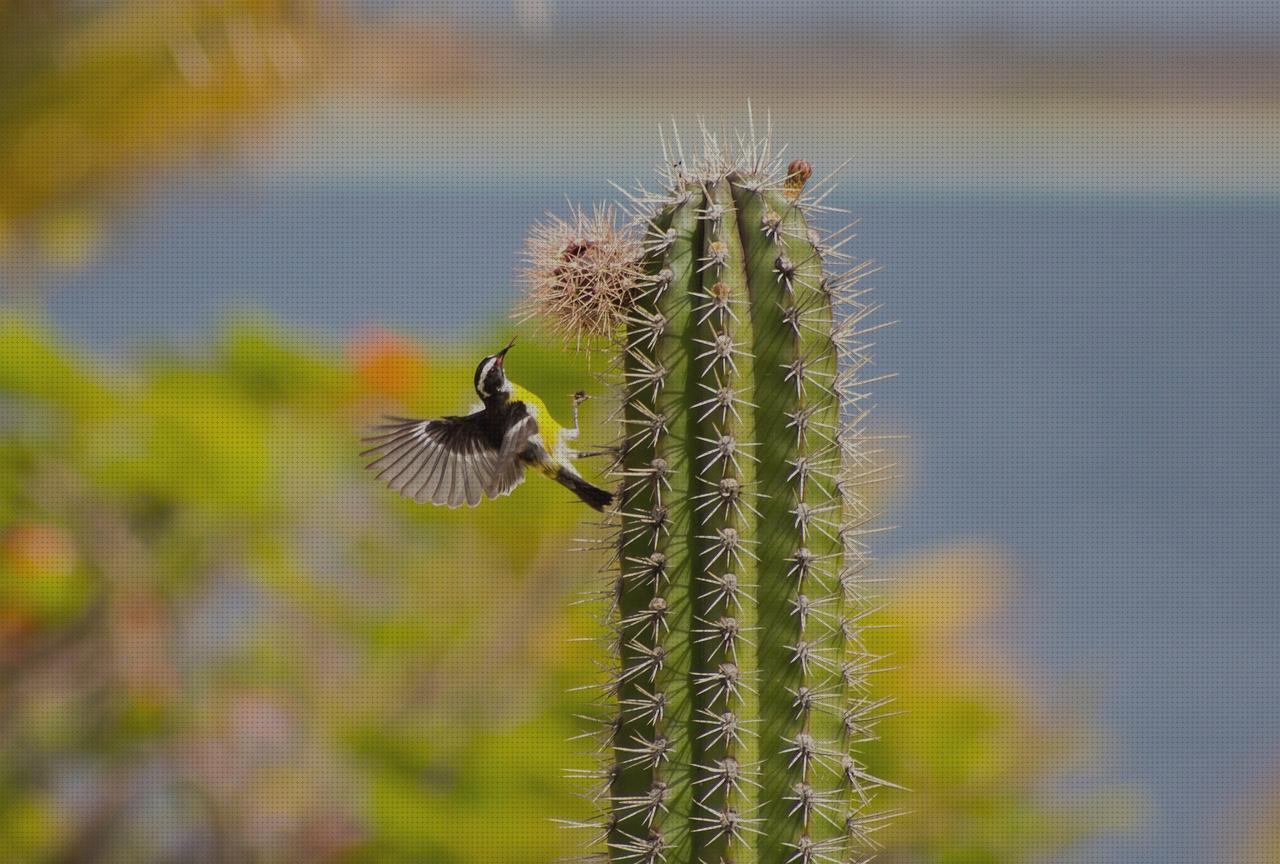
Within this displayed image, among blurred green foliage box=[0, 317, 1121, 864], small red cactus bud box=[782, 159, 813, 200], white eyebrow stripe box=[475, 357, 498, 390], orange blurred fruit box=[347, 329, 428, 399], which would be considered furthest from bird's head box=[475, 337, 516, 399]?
orange blurred fruit box=[347, 329, 428, 399]

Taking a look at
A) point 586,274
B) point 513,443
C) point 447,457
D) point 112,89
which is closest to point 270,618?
point 112,89

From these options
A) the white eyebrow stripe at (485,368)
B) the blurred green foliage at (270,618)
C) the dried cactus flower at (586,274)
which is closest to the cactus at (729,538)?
the dried cactus flower at (586,274)

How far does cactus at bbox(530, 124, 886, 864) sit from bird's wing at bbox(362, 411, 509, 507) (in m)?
0.39

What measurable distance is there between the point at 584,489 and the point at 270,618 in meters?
2.78

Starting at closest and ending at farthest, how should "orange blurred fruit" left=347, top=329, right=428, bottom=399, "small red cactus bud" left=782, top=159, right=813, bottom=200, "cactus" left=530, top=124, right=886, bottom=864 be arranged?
1. "cactus" left=530, top=124, right=886, bottom=864
2. "small red cactus bud" left=782, top=159, right=813, bottom=200
3. "orange blurred fruit" left=347, top=329, right=428, bottom=399

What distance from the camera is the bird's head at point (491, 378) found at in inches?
72.3

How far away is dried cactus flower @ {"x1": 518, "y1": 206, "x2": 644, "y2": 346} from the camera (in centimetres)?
158

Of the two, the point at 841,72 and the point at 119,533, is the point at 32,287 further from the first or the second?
the point at 841,72

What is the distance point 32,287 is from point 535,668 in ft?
7.16

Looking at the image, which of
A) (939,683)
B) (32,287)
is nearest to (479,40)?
(32,287)

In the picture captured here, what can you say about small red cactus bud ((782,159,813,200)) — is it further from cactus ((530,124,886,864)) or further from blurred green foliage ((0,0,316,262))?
blurred green foliage ((0,0,316,262))

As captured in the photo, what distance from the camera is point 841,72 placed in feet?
22.7

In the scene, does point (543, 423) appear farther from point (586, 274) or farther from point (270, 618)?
point (270, 618)

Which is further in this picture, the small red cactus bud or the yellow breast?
the yellow breast
